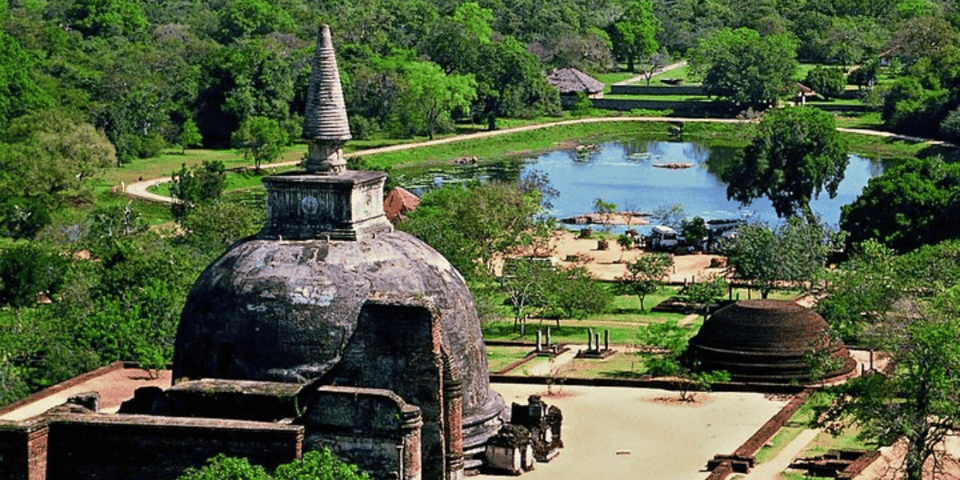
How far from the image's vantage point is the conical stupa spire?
44.2 meters

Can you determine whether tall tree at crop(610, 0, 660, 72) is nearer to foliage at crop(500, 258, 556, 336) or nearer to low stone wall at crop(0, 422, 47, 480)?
foliage at crop(500, 258, 556, 336)

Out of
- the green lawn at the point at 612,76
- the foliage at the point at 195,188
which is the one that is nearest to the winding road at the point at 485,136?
the foliage at the point at 195,188

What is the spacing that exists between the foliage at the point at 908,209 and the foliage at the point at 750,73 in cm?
5769

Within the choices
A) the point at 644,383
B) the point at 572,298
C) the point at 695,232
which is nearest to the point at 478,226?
the point at 572,298

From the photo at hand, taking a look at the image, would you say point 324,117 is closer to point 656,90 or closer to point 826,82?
point 826,82

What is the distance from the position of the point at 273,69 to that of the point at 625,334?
62.9m

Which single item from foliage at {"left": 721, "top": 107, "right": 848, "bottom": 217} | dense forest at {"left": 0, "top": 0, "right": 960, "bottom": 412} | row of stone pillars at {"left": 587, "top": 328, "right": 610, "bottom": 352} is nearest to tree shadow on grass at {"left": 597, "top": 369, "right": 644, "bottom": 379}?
row of stone pillars at {"left": 587, "top": 328, "right": 610, "bottom": 352}

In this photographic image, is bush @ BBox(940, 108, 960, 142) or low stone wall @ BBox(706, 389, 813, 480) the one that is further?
bush @ BBox(940, 108, 960, 142)

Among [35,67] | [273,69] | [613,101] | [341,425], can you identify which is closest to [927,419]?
[341,425]

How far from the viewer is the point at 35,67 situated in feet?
416

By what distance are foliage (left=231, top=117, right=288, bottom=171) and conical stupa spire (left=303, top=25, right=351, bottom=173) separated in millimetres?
66316

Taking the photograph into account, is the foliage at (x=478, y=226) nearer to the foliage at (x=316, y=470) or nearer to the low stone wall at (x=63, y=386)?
the low stone wall at (x=63, y=386)

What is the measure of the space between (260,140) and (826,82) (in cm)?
4538

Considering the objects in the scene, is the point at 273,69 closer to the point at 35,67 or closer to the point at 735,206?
the point at 35,67
